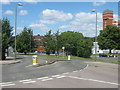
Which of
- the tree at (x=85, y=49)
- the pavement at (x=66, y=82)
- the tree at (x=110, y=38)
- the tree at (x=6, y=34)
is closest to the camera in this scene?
the pavement at (x=66, y=82)

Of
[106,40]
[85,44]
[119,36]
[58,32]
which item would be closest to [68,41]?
[58,32]

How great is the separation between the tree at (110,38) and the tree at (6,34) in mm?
52582

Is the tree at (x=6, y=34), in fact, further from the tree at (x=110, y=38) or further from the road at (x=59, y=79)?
→ the tree at (x=110, y=38)

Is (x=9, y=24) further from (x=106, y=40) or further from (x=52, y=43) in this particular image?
(x=106, y=40)

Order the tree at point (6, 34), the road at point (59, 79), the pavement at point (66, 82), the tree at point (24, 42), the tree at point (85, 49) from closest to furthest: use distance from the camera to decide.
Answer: the pavement at point (66, 82)
the road at point (59, 79)
the tree at point (6, 34)
the tree at point (85, 49)
the tree at point (24, 42)

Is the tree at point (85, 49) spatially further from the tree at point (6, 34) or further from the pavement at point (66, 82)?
the pavement at point (66, 82)

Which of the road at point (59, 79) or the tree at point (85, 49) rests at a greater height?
the tree at point (85, 49)

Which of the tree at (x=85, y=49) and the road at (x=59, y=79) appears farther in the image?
the tree at (x=85, y=49)

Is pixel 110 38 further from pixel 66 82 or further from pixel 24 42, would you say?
pixel 66 82

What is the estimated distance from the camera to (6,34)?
102 ft

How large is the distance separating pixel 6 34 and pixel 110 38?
5717cm

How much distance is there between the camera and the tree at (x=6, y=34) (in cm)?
3009


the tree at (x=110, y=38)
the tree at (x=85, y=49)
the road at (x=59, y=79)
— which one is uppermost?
the tree at (x=110, y=38)

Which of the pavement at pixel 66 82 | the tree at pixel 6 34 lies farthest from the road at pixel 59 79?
the tree at pixel 6 34
